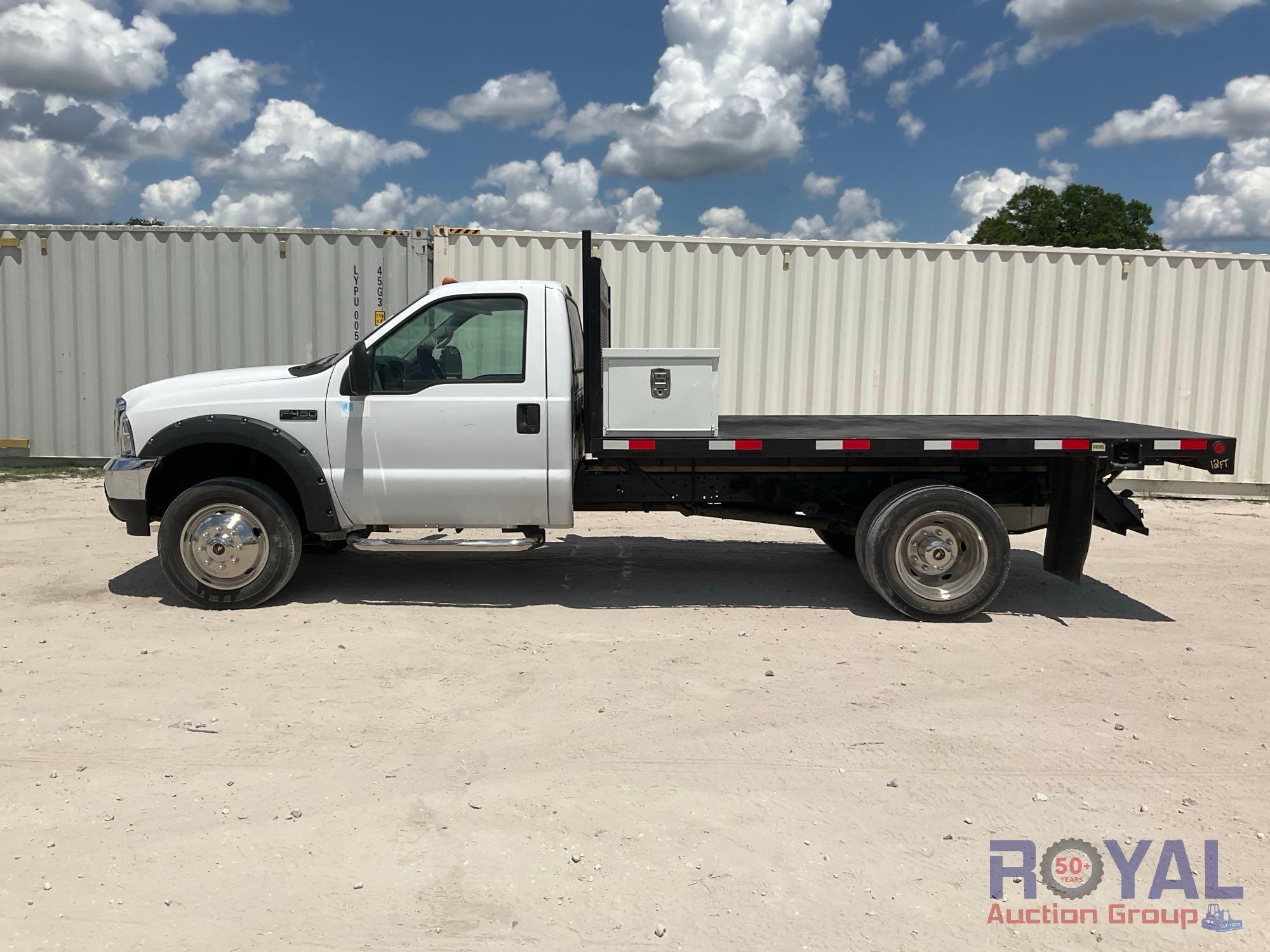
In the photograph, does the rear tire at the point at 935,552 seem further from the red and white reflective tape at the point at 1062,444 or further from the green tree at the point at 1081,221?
the green tree at the point at 1081,221

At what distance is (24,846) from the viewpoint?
310 centimetres

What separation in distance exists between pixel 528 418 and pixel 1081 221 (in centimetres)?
4678

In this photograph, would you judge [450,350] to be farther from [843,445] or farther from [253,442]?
[843,445]

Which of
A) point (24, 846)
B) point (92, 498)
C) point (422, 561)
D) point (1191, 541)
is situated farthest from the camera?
point (92, 498)

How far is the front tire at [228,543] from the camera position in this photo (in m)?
5.78

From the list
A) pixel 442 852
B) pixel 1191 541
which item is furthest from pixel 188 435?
pixel 1191 541

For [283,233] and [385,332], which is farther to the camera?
[283,233]

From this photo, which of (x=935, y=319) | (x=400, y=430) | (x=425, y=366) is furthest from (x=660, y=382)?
(x=935, y=319)

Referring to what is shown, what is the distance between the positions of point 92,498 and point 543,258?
537 centimetres

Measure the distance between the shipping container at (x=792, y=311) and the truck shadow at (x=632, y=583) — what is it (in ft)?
11.8

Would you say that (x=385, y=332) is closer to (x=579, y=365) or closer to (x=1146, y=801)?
(x=579, y=365)

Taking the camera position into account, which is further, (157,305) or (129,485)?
(157,305)

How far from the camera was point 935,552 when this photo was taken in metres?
5.88

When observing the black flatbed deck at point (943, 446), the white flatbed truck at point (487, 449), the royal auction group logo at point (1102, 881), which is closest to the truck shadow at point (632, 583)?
the white flatbed truck at point (487, 449)
